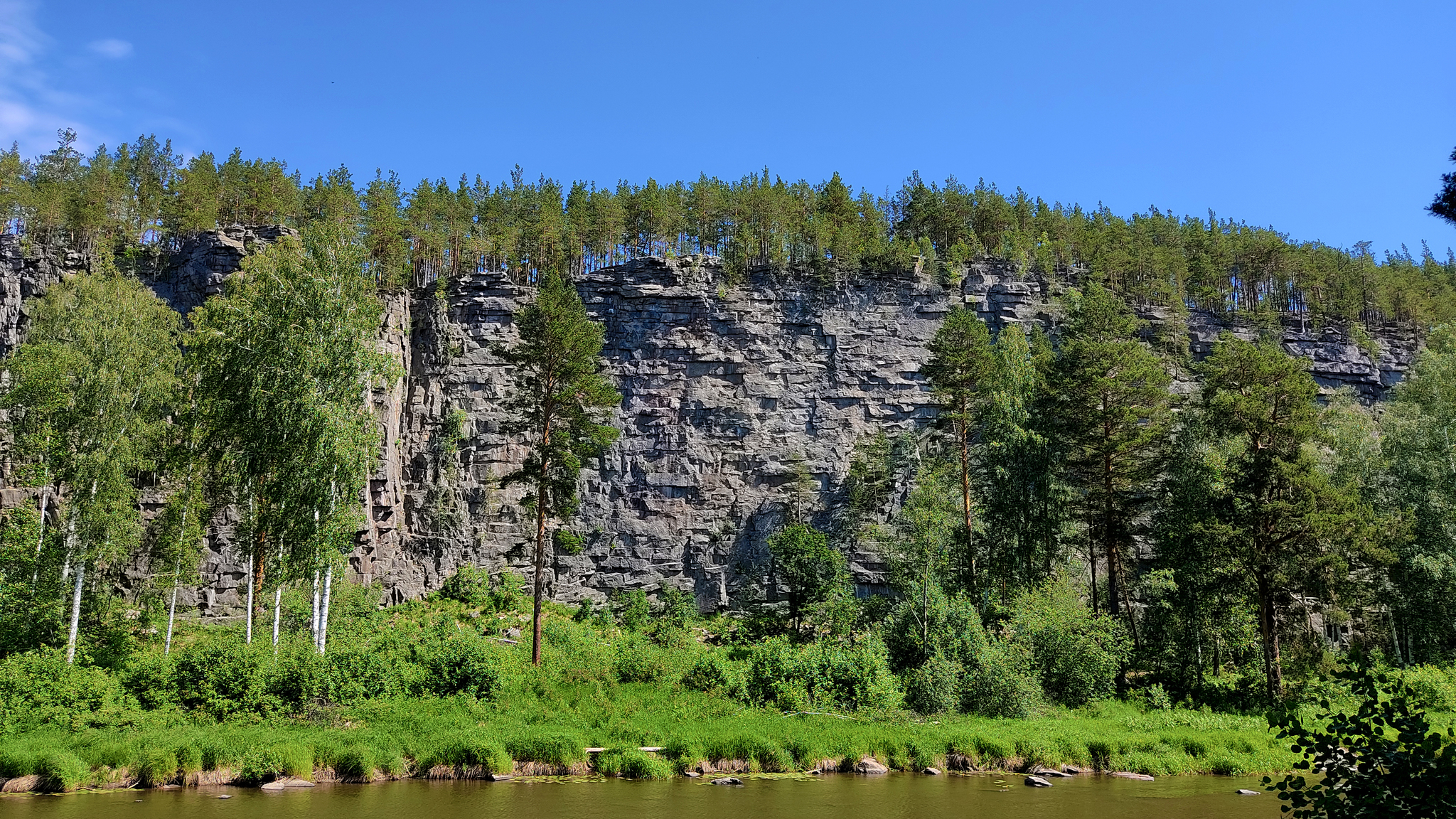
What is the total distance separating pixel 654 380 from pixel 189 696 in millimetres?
37102

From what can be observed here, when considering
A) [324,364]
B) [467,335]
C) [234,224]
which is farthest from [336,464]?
[234,224]

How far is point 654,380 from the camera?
55969mm

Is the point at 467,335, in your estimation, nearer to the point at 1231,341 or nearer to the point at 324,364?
the point at 324,364

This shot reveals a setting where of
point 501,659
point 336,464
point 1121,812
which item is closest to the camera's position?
point 1121,812

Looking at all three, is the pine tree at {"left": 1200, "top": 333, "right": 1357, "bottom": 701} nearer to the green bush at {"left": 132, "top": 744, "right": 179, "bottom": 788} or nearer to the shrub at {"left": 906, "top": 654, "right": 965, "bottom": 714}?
the shrub at {"left": 906, "top": 654, "right": 965, "bottom": 714}

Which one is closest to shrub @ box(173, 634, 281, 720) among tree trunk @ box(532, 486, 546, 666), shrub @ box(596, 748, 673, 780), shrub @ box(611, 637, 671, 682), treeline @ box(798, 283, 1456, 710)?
tree trunk @ box(532, 486, 546, 666)

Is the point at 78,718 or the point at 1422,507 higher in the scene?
the point at 1422,507

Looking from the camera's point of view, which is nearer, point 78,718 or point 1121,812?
point 1121,812

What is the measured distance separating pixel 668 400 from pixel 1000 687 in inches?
1320

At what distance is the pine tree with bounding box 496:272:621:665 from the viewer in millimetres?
29688

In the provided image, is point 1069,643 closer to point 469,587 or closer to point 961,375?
point 961,375

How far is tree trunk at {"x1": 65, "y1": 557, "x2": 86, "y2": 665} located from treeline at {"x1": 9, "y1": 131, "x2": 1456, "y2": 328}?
32624mm

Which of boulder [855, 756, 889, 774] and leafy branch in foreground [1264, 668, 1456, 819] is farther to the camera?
boulder [855, 756, 889, 774]

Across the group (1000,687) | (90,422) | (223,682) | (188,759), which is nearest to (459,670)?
(223,682)
